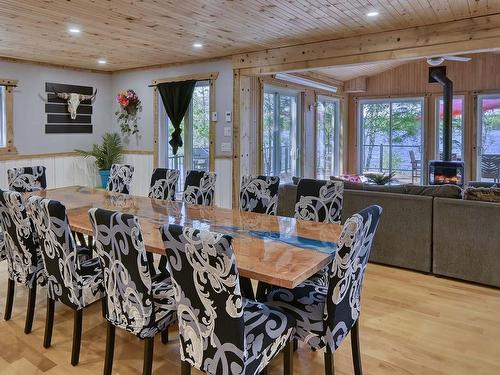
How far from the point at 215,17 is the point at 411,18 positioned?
6.37 feet

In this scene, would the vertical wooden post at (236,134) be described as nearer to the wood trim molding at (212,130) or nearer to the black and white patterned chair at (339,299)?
the wood trim molding at (212,130)

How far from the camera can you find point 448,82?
25.3 ft

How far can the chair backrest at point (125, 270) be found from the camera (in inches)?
76.4

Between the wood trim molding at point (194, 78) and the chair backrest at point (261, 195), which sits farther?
the wood trim molding at point (194, 78)

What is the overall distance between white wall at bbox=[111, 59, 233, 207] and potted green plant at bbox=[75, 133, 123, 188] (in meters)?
0.24

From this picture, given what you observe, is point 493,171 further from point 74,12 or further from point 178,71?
point 74,12

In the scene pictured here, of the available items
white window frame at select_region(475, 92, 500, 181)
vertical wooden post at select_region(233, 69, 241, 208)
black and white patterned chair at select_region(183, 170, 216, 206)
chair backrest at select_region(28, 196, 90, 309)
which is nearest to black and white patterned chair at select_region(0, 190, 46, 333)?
chair backrest at select_region(28, 196, 90, 309)

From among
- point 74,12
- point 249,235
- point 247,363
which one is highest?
point 74,12

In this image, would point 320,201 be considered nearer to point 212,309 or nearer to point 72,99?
point 212,309

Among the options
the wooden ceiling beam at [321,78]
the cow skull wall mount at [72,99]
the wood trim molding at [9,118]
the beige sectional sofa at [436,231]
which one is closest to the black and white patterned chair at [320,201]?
the beige sectional sofa at [436,231]

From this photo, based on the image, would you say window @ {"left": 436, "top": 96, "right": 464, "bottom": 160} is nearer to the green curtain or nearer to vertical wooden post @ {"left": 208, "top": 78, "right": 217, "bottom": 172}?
vertical wooden post @ {"left": 208, "top": 78, "right": 217, "bottom": 172}

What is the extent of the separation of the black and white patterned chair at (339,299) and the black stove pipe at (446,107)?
622 cm

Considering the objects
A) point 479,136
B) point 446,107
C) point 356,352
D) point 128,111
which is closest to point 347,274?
point 356,352

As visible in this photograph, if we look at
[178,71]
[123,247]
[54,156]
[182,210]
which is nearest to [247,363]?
[123,247]
